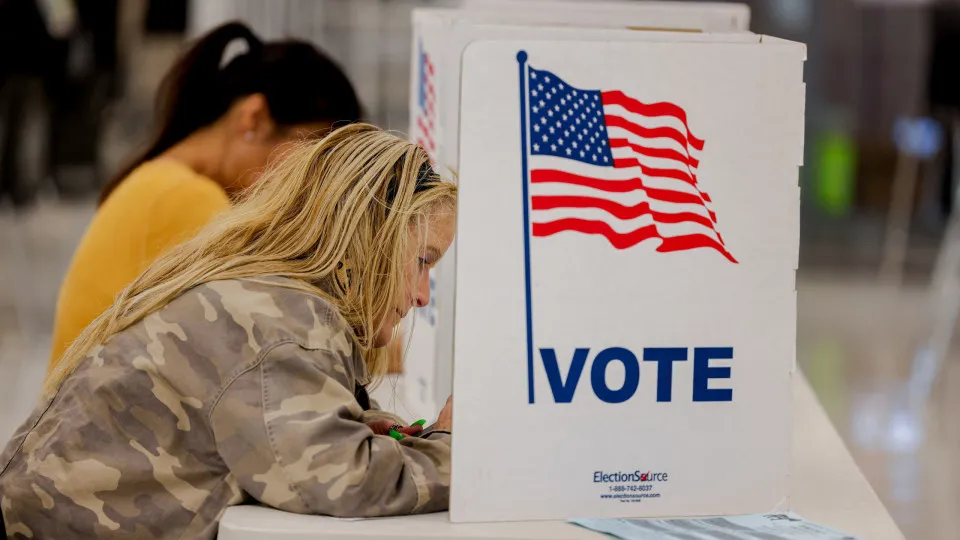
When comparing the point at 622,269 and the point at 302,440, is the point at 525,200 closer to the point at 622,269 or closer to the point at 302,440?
the point at 622,269

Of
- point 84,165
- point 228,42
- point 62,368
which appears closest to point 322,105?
point 228,42

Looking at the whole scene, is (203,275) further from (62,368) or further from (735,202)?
(735,202)

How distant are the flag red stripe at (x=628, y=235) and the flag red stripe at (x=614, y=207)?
17 millimetres

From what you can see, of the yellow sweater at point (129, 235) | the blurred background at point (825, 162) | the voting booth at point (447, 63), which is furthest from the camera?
the blurred background at point (825, 162)

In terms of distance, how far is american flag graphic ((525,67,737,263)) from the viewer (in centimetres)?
165

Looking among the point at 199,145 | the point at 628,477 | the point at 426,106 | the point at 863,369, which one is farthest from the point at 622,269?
the point at 863,369

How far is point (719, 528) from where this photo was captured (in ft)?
5.55

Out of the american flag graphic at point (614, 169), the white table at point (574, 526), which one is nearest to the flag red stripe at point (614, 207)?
the american flag graphic at point (614, 169)

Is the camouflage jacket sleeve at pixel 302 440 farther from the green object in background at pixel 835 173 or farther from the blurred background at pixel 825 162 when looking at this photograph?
the green object in background at pixel 835 173

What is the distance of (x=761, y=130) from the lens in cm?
170

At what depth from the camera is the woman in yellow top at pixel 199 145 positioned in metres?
2.66

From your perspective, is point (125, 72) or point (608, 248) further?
point (125, 72)

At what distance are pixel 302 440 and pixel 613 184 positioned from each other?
50 centimetres

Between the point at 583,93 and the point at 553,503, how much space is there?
0.52 meters
